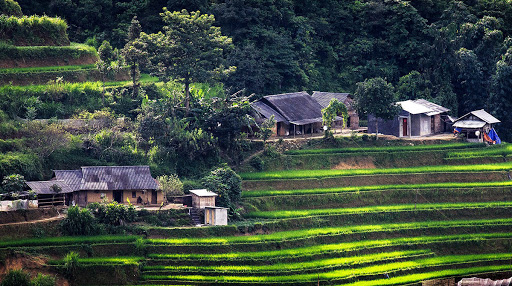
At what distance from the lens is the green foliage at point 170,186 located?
5219cm

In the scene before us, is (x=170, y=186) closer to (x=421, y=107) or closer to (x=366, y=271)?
(x=366, y=271)

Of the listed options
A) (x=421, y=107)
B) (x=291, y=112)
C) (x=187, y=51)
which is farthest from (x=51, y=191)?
(x=421, y=107)

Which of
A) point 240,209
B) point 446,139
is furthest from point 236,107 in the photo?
point 446,139

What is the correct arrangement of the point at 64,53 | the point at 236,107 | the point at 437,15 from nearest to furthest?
the point at 236,107, the point at 64,53, the point at 437,15

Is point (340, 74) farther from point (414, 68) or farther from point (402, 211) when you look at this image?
point (402, 211)

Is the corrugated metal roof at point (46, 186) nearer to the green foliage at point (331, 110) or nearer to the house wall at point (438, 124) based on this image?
the green foliage at point (331, 110)

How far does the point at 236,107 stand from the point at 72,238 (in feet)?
45.5

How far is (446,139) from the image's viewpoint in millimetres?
63188

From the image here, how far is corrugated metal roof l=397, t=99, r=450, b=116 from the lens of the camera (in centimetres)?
6306

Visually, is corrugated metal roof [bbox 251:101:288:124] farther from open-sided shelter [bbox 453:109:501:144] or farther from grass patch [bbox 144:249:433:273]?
grass patch [bbox 144:249:433:273]

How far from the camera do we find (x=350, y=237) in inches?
2053

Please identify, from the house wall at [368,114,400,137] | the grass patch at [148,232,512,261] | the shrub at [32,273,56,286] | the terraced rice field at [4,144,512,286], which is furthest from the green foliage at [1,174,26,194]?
the house wall at [368,114,400,137]

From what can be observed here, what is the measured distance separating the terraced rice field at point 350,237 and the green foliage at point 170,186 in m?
3.61

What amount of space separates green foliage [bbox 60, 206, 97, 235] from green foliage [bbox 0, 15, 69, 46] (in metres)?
16.1
